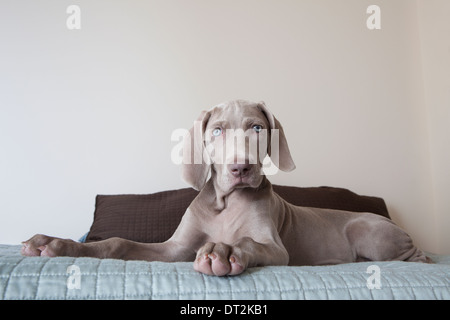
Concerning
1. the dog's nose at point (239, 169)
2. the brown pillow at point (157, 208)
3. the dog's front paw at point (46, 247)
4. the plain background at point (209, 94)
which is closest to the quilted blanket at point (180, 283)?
the dog's front paw at point (46, 247)

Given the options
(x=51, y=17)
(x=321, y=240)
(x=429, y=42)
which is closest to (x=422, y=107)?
(x=429, y=42)

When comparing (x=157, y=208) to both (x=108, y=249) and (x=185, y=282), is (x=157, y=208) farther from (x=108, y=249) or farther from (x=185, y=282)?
(x=185, y=282)

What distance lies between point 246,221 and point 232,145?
0.39 meters

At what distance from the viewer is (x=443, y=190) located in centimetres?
391

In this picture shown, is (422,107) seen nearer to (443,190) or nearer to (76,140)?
(443,190)

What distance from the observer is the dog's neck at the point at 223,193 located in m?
1.98

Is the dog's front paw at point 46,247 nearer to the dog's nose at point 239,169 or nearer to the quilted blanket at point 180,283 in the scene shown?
the quilted blanket at point 180,283

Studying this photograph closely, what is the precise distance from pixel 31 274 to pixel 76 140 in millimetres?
2530

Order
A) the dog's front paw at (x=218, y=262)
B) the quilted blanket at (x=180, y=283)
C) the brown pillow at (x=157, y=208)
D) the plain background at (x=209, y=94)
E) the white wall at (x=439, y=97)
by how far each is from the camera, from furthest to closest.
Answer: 1. the white wall at (x=439, y=97)
2. the plain background at (x=209, y=94)
3. the brown pillow at (x=157, y=208)
4. the dog's front paw at (x=218, y=262)
5. the quilted blanket at (x=180, y=283)

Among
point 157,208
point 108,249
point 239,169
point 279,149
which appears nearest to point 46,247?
point 108,249

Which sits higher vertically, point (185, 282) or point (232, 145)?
point (232, 145)

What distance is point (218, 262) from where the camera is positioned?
1126 mm

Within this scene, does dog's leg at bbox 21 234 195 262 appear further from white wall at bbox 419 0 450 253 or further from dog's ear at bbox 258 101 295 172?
white wall at bbox 419 0 450 253

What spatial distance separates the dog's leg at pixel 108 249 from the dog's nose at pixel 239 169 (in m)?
0.53
